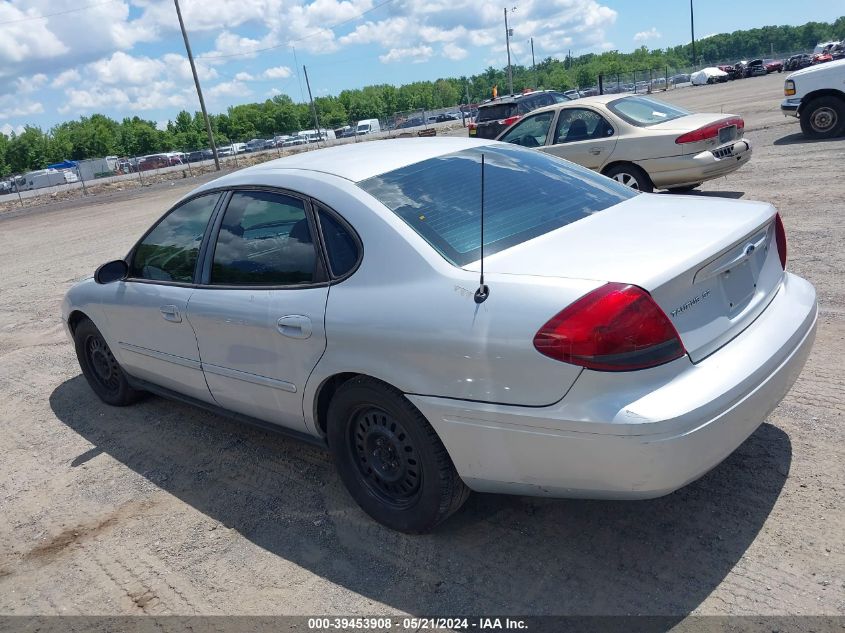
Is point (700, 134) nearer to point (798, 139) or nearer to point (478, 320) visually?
point (798, 139)

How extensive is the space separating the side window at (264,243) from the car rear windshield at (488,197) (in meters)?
0.43

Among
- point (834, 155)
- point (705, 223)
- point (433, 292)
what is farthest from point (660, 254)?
point (834, 155)

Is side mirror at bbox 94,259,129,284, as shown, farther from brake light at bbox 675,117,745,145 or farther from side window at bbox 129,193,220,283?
brake light at bbox 675,117,745,145

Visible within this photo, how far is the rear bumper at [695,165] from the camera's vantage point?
8.70 metres

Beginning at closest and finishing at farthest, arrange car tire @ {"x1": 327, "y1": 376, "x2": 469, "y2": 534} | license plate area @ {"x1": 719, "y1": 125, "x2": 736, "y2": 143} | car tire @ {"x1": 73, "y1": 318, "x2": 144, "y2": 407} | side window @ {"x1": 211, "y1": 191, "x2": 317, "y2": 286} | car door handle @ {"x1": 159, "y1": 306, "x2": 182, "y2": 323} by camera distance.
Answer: car tire @ {"x1": 327, "y1": 376, "x2": 469, "y2": 534}, side window @ {"x1": 211, "y1": 191, "x2": 317, "y2": 286}, car door handle @ {"x1": 159, "y1": 306, "x2": 182, "y2": 323}, car tire @ {"x1": 73, "y1": 318, "x2": 144, "y2": 407}, license plate area @ {"x1": 719, "y1": 125, "x2": 736, "y2": 143}

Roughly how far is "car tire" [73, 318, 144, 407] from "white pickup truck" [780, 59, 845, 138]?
12.2 metres

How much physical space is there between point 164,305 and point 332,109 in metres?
118

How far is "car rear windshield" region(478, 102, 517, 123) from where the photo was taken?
17469 mm

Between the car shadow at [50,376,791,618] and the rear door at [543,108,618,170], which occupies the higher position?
the rear door at [543,108,618,170]

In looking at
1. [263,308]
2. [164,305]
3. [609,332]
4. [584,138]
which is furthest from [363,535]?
[584,138]

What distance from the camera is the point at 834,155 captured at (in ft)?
34.8

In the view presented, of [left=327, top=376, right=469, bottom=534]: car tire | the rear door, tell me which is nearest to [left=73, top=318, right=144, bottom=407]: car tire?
[left=327, top=376, right=469, bottom=534]: car tire

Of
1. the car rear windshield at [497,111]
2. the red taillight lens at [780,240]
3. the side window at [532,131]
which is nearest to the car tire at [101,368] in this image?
the red taillight lens at [780,240]

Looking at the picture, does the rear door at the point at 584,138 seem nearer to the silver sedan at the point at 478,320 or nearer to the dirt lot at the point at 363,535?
the dirt lot at the point at 363,535
